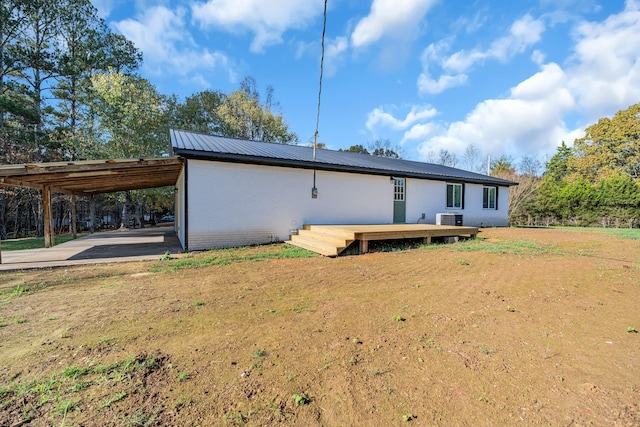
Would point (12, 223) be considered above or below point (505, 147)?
below

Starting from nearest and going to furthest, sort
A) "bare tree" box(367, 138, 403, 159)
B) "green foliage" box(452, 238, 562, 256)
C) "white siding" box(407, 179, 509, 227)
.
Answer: "green foliage" box(452, 238, 562, 256), "white siding" box(407, 179, 509, 227), "bare tree" box(367, 138, 403, 159)

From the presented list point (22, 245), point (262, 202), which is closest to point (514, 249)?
point (262, 202)

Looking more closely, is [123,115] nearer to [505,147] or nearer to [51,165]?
[51,165]

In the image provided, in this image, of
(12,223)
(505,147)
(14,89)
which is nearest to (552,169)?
(505,147)

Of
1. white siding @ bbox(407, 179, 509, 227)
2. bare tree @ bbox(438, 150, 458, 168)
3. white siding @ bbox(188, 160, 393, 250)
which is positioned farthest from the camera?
bare tree @ bbox(438, 150, 458, 168)

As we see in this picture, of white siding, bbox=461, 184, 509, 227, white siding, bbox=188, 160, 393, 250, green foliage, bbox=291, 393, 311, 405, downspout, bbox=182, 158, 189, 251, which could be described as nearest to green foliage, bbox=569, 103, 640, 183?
white siding, bbox=461, 184, 509, 227

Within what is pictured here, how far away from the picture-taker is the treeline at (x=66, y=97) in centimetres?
1445

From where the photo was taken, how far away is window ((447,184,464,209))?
13.3 metres

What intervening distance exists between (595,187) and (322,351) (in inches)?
1015

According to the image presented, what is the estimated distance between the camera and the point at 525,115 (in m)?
25.5

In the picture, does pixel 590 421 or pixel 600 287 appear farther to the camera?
pixel 600 287

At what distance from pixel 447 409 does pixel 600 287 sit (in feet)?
14.3

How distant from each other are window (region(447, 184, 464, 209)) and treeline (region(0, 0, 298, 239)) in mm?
16639

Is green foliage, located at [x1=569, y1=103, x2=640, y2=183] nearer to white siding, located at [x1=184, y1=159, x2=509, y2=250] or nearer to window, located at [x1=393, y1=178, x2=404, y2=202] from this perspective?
window, located at [x1=393, y1=178, x2=404, y2=202]
